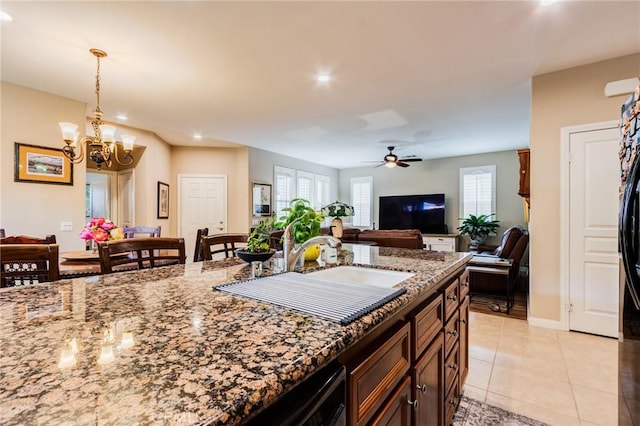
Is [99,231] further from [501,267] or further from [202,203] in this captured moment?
[501,267]

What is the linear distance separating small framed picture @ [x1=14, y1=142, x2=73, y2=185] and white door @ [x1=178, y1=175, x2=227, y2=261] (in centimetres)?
235

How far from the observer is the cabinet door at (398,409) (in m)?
0.87

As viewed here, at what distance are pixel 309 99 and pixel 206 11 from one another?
64.1 inches

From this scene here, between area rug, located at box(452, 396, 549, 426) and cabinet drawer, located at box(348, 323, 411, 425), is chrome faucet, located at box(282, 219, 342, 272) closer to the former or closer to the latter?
cabinet drawer, located at box(348, 323, 411, 425)

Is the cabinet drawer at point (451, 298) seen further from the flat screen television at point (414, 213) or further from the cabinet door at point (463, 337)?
the flat screen television at point (414, 213)

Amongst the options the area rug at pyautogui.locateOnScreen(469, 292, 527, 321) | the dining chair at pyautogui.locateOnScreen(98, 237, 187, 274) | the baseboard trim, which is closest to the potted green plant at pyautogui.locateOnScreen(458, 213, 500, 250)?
the area rug at pyautogui.locateOnScreen(469, 292, 527, 321)

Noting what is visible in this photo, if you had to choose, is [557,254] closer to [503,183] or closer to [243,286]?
[243,286]

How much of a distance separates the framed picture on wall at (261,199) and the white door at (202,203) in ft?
1.96

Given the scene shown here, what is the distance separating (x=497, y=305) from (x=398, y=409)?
3.38 m

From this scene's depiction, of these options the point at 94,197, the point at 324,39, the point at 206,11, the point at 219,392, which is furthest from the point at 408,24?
the point at 94,197

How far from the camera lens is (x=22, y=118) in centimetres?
314

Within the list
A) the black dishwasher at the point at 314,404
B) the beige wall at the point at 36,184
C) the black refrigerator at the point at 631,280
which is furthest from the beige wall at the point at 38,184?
the black refrigerator at the point at 631,280

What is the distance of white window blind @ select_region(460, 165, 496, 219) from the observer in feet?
20.6

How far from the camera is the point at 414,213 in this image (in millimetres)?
7098
